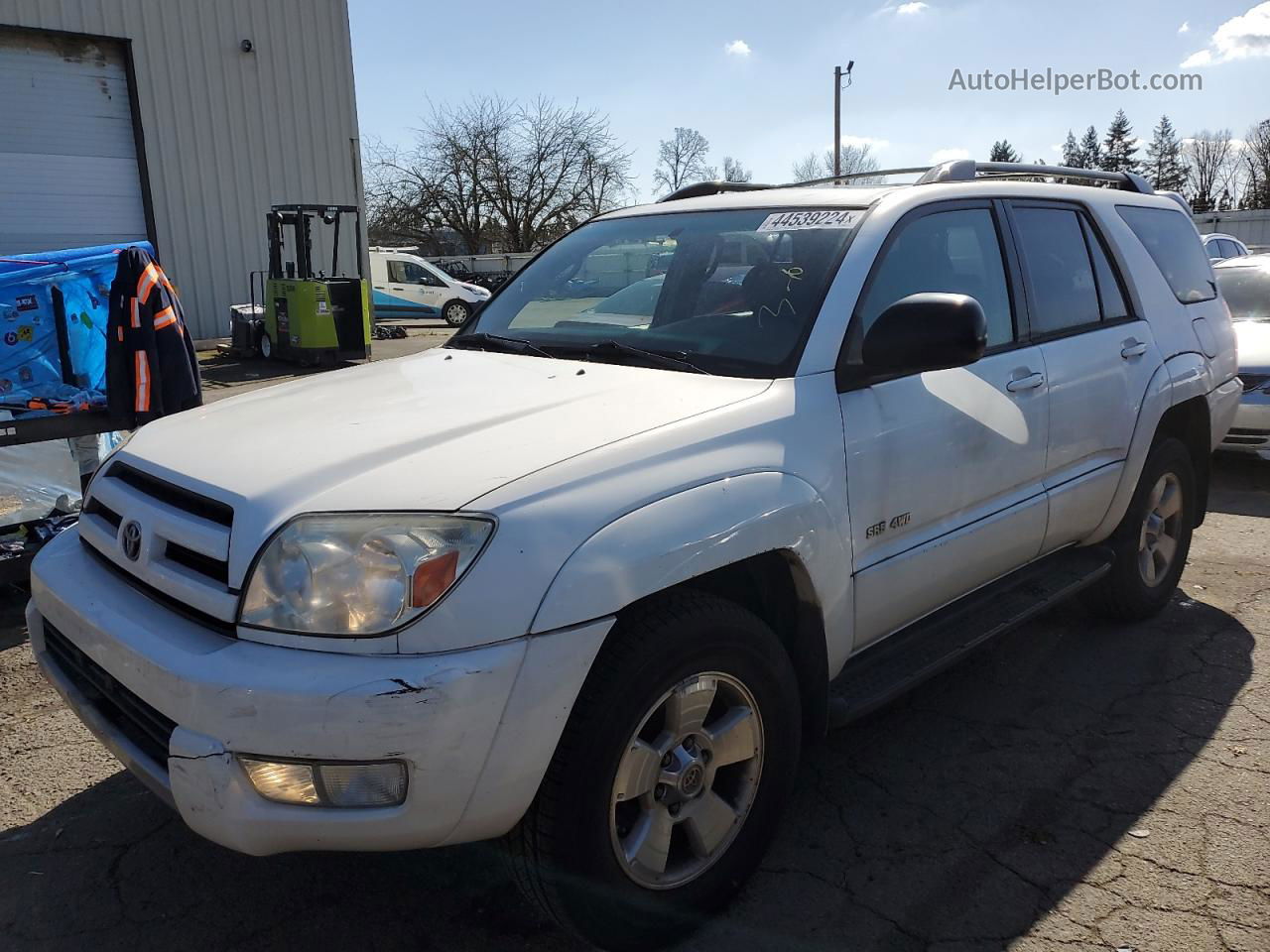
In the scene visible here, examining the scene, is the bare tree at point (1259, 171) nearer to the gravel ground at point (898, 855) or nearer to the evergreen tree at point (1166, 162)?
the evergreen tree at point (1166, 162)

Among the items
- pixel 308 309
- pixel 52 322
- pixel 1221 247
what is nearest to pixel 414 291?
pixel 308 309

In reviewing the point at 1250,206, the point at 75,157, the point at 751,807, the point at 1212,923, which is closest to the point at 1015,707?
the point at 1212,923

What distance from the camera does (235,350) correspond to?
54.9 feet

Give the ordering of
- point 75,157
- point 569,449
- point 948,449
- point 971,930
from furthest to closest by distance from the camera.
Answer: point 75,157 → point 948,449 → point 971,930 → point 569,449

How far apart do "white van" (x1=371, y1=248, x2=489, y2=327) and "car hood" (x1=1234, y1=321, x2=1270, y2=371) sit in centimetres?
1956

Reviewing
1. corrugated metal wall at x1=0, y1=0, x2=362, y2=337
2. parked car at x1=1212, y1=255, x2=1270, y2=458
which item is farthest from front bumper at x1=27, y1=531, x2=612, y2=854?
corrugated metal wall at x1=0, y1=0, x2=362, y2=337

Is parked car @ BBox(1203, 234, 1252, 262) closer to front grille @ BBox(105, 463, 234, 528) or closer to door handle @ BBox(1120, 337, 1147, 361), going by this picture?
→ door handle @ BBox(1120, 337, 1147, 361)

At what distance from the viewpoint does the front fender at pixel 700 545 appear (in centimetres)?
196

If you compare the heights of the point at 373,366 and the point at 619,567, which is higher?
the point at 373,366

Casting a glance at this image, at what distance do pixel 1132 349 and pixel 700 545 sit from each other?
2.57 m

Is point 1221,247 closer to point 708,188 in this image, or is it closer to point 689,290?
point 708,188

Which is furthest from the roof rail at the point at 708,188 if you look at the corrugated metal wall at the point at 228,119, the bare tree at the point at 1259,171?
the bare tree at the point at 1259,171

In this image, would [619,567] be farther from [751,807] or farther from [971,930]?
[971,930]

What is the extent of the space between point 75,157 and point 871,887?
1790cm
